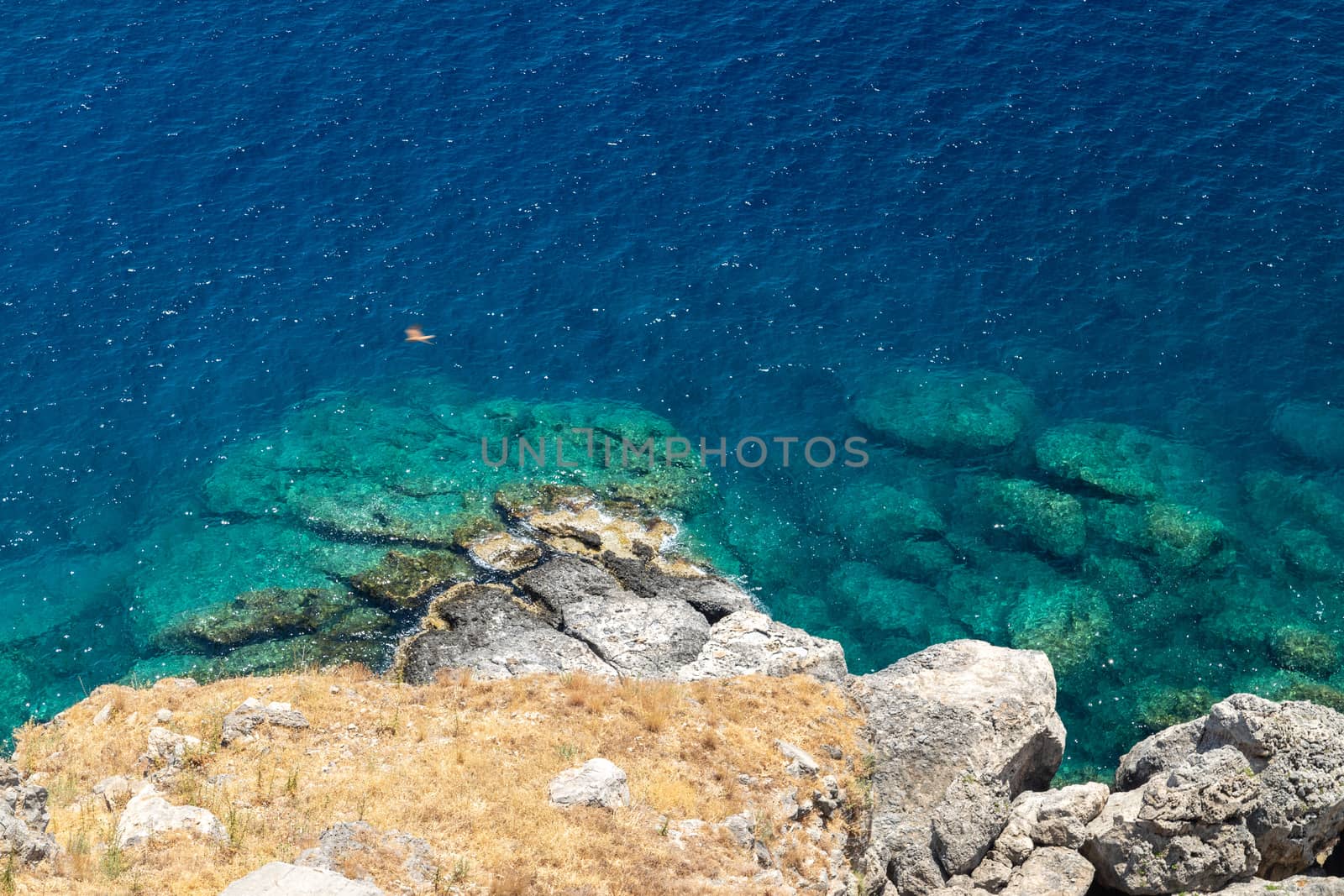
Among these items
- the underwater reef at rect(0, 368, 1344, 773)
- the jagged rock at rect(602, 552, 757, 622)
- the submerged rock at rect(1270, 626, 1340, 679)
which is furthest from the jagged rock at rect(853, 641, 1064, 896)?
the submerged rock at rect(1270, 626, 1340, 679)

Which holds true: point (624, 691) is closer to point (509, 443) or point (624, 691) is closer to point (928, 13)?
point (509, 443)

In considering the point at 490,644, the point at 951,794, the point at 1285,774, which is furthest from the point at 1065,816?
the point at 490,644

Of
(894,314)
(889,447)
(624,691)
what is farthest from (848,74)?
(624,691)

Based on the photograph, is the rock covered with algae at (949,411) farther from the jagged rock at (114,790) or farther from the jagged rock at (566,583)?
the jagged rock at (114,790)

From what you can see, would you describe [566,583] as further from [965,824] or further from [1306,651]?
[1306,651]

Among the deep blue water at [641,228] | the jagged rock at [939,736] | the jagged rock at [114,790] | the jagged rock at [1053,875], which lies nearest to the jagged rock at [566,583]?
the deep blue water at [641,228]

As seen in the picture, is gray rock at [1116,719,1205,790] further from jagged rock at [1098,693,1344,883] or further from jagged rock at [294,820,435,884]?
jagged rock at [294,820,435,884]

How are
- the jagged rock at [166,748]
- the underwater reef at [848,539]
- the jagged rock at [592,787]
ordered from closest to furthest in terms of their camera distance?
1. the jagged rock at [592,787]
2. the jagged rock at [166,748]
3. the underwater reef at [848,539]
